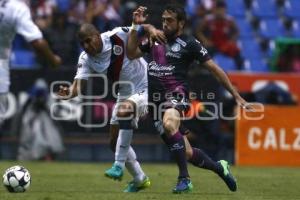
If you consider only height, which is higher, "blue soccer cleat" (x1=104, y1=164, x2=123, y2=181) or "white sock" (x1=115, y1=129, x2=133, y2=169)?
"white sock" (x1=115, y1=129, x2=133, y2=169)

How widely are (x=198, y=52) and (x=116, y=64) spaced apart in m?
1.08

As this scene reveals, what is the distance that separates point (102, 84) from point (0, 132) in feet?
7.53

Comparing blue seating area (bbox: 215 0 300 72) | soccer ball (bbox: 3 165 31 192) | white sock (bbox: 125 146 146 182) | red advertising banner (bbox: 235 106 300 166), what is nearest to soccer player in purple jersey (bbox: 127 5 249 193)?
white sock (bbox: 125 146 146 182)

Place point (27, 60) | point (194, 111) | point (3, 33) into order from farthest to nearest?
point (27, 60)
point (194, 111)
point (3, 33)

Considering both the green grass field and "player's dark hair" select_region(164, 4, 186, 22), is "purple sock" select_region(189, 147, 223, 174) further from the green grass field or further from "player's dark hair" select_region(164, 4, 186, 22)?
"player's dark hair" select_region(164, 4, 186, 22)

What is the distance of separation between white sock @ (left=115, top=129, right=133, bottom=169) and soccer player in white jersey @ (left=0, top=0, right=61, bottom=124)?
1363 mm

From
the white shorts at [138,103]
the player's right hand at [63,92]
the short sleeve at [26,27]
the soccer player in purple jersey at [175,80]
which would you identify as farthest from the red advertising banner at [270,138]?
the short sleeve at [26,27]

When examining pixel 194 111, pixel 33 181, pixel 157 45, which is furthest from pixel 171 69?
pixel 194 111

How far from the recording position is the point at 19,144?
1941cm

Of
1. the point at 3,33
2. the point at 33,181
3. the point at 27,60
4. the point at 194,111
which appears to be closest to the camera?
the point at 3,33

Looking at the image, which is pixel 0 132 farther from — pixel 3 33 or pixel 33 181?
pixel 3 33

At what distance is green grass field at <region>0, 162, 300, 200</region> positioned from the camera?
10891 mm

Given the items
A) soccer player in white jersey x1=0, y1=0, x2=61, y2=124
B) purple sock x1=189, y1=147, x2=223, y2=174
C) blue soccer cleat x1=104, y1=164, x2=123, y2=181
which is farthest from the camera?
blue soccer cleat x1=104, y1=164, x2=123, y2=181

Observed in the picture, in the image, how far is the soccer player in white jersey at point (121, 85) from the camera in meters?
11.5
